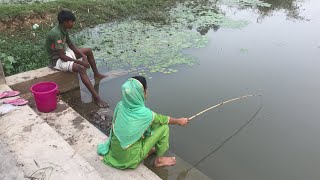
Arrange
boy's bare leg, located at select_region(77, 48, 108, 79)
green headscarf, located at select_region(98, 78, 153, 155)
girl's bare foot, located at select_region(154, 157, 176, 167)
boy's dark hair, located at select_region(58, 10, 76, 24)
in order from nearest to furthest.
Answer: green headscarf, located at select_region(98, 78, 153, 155), girl's bare foot, located at select_region(154, 157, 176, 167), boy's dark hair, located at select_region(58, 10, 76, 24), boy's bare leg, located at select_region(77, 48, 108, 79)

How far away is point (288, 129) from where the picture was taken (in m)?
4.45

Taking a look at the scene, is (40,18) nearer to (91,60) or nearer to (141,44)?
(141,44)

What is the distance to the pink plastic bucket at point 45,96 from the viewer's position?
3980 millimetres

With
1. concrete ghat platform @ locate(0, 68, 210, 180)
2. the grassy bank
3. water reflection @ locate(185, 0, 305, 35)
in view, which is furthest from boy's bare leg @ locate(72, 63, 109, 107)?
water reflection @ locate(185, 0, 305, 35)

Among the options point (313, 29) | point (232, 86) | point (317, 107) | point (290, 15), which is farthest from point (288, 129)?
point (290, 15)

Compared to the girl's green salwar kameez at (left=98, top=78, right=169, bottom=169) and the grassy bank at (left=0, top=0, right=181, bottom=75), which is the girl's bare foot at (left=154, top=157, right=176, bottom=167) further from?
the grassy bank at (left=0, top=0, right=181, bottom=75)

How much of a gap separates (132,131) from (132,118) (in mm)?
122

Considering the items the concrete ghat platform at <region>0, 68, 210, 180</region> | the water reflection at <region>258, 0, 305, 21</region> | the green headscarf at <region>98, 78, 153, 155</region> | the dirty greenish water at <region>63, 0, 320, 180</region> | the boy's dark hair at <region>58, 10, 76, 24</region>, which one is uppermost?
the boy's dark hair at <region>58, 10, 76, 24</region>

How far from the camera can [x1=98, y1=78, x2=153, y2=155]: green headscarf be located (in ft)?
9.95

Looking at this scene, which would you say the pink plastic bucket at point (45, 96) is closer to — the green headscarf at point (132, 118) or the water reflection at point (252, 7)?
the green headscarf at point (132, 118)

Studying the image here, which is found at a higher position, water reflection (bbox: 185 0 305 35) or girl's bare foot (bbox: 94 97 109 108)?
water reflection (bbox: 185 0 305 35)

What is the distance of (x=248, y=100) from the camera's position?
5.10 metres

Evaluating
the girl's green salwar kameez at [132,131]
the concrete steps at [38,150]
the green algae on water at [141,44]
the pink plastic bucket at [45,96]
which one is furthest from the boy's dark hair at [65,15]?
the girl's green salwar kameez at [132,131]

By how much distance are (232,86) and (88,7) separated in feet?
17.9
